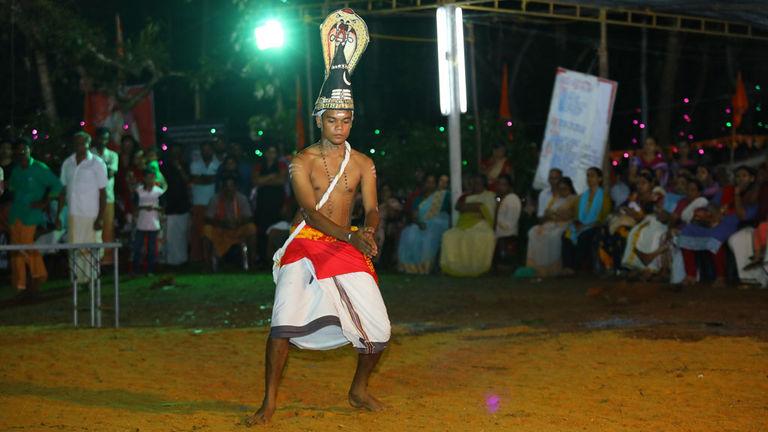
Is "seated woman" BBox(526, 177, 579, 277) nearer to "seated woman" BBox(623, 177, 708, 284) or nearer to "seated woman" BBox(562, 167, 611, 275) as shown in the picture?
"seated woman" BBox(562, 167, 611, 275)

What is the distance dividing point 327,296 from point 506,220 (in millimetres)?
10654

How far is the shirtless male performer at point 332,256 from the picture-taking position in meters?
6.59

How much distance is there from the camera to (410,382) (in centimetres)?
802

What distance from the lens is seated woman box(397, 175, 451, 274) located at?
58.0 feet

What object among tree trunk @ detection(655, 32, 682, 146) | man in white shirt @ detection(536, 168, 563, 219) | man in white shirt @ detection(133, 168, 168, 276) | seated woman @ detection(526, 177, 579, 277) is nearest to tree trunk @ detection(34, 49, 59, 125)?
man in white shirt @ detection(133, 168, 168, 276)

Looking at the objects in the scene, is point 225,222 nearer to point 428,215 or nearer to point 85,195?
point 428,215

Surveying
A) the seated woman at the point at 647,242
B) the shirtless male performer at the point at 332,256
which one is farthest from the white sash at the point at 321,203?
the seated woman at the point at 647,242

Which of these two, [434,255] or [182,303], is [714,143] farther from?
[182,303]

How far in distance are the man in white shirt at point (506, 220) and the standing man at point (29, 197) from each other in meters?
6.59

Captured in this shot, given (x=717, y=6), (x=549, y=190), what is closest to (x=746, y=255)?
(x=549, y=190)

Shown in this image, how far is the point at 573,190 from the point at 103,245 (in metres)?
8.22

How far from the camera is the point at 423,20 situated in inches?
1270

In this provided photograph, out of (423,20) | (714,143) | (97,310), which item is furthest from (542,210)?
(423,20)

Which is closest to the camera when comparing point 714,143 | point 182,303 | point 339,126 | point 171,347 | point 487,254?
point 339,126
